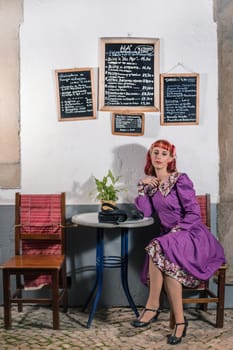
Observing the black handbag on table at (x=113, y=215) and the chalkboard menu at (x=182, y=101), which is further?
the chalkboard menu at (x=182, y=101)

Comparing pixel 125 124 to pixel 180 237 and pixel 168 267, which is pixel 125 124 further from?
pixel 168 267

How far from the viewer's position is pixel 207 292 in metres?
4.03

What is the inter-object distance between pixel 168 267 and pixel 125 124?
1.39m

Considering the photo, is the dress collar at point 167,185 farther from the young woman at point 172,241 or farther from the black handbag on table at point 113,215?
the black handbag on table at point 113,215

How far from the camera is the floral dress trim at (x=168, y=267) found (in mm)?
3549

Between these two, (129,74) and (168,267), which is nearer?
(168,267)

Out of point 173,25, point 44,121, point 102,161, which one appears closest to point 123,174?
point 102,161

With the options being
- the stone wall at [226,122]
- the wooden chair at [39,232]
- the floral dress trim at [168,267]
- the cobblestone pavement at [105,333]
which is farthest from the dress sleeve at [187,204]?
the wooden chair at [39,232]

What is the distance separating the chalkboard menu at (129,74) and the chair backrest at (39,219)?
973 millimetres

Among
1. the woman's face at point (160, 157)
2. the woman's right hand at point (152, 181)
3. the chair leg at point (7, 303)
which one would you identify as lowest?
the chair leg at point (7, 303)

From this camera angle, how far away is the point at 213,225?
4.30m

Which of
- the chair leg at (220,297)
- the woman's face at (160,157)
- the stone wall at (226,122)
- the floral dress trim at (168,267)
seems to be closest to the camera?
the floral dress trim at (168,267)

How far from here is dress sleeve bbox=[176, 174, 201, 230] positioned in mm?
3729

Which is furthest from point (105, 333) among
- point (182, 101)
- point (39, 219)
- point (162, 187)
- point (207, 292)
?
point (182, 101)
